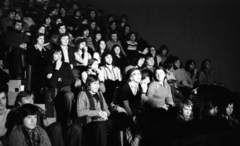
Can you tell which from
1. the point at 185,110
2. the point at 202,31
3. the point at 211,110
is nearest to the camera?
the point at 185,110

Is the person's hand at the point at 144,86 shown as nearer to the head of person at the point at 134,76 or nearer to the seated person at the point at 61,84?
the head of person at the point at 134,76

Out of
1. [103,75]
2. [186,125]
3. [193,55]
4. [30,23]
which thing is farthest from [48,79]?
[193,55]

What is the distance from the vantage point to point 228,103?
4203 millimetres

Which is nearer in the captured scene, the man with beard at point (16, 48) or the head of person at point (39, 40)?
the man with beard at point (16, 48)

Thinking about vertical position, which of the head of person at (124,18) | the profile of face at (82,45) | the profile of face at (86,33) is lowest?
the profile of face at (82,45)

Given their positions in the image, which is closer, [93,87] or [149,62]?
[93,87]

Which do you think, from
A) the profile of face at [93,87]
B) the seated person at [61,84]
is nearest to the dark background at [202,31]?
the seated person at [61,84]

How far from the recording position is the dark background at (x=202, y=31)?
6406mm

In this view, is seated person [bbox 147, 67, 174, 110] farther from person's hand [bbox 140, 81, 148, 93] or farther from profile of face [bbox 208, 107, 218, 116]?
profile of face [bbox 208, 107, 218, 116]

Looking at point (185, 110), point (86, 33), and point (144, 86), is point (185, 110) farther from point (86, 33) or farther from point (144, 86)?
point (86, 33)

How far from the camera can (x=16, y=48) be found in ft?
13.8

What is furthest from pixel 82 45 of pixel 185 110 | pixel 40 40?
pixel 185 110

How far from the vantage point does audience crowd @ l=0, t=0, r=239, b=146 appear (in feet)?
9.32

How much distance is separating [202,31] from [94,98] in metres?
4.02
